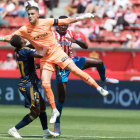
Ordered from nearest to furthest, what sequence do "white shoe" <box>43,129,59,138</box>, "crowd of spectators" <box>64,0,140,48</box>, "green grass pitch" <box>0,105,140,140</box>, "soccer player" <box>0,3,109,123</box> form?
"white shoe" <box>43,129,59,138</box> < "soccer player" <box>0,3,109,123</box> < "green grass pitch" <box>0,105,140,140</box> < "crowd of spectators" <box>64,0,140,48</box>

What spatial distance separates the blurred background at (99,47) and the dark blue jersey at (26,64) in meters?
7.58

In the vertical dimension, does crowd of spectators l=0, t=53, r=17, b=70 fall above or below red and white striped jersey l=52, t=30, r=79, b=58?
below

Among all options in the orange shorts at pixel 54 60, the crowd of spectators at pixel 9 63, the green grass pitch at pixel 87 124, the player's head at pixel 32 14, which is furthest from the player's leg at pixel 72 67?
the crowd of spectators at pixel 9 63

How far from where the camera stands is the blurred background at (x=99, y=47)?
14755mm

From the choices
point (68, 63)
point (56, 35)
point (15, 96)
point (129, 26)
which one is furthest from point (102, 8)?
point (68, 63)

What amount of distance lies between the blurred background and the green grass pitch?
548 millimetres

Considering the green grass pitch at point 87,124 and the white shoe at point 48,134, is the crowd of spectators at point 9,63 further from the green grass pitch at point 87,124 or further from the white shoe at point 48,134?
the white shoe at point 48,134

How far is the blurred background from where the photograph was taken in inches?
581

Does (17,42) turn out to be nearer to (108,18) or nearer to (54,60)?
(54,60)

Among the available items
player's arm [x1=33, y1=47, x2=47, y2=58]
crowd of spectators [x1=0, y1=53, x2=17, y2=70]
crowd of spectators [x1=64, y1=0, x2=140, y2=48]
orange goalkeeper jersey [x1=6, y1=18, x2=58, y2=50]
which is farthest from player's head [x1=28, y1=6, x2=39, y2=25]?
crowd of spectators [x1=64, y1=0, x2=140, y2=48]

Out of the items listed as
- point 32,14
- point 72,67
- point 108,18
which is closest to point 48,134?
point 72,67

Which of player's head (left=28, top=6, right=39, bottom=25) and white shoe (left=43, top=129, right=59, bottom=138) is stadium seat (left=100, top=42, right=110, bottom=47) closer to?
player's head (left=28, top=6, right=39, bottom=25)

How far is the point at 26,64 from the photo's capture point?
7188 mm

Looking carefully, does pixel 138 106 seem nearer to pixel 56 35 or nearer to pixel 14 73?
pixel 14 73
